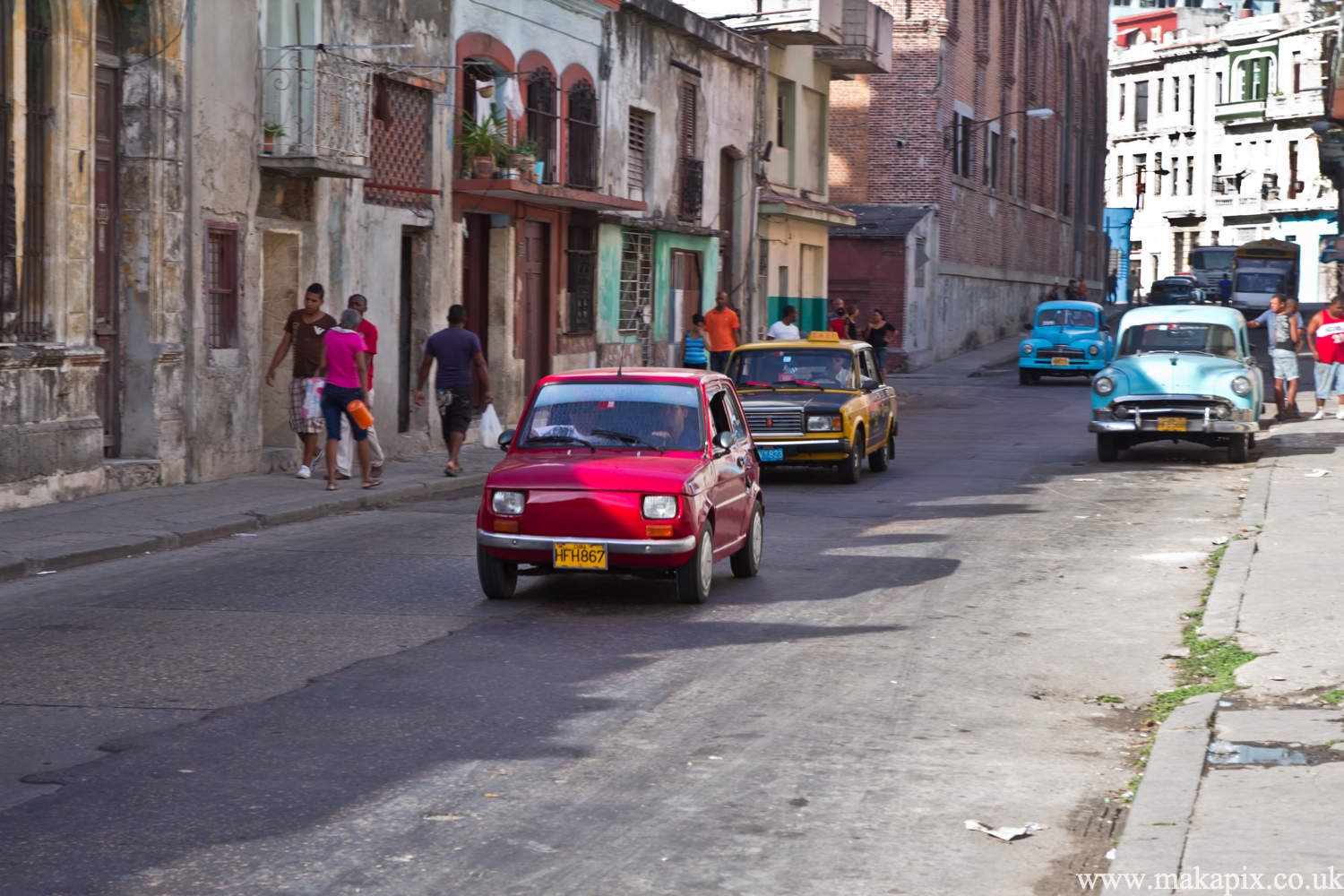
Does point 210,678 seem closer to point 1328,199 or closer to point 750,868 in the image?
point 750,868

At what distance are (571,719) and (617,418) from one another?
390cm

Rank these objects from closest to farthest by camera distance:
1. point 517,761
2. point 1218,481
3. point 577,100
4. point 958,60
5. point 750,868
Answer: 1. point 750,868
2. point 517,761
3. point 1218,481
4. point 577,100
5. point 958,60

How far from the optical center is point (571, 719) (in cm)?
730

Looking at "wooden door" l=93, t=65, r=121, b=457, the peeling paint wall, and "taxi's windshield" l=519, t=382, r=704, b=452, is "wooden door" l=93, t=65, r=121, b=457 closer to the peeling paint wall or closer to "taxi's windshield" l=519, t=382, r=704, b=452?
the peeling paint wall

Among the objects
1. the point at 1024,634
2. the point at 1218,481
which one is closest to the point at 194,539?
the point at 1024,634

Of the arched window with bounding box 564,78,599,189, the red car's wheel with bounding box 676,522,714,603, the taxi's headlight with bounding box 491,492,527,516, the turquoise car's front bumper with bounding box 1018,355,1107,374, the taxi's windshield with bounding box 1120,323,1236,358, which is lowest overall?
the red car's wheel with bounding box 676,522,714,603

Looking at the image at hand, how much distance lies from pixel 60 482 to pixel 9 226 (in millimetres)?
2292

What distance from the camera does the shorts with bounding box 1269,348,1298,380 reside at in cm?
2528

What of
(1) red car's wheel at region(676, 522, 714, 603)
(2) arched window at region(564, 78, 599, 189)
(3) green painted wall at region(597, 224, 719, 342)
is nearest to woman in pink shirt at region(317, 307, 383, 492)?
(1) red car's wheel at region(676, 522, 714, 603)

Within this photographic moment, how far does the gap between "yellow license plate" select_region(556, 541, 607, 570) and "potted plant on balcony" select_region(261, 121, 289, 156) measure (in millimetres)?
9495

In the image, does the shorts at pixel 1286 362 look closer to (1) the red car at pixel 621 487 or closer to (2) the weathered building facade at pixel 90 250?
(1) the red car at pixel 621 487

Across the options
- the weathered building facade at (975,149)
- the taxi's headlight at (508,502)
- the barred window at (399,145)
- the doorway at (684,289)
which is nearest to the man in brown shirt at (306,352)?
the barred window at (399,145)

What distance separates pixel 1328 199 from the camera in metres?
83.5

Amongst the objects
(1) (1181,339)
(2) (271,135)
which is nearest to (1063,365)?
(1) (1181,339)
